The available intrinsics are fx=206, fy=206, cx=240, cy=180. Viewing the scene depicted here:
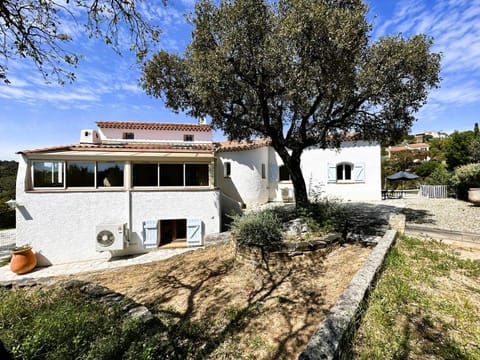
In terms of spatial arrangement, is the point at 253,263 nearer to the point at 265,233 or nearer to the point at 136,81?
the point at 265,233

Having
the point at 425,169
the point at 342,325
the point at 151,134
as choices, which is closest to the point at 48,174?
the point at 151,134

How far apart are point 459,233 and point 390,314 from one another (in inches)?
227

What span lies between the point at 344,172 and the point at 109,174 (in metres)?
15.5

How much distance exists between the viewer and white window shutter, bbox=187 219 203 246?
10398 millimetres

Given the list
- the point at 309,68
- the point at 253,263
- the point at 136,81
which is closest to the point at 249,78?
the point at 309,68

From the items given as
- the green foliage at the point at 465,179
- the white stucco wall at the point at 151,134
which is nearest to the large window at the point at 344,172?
the green foliage at the point at 465,179

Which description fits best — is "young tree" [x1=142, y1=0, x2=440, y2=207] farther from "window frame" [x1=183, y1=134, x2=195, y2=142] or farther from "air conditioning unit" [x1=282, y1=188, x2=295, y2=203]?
"window frame" [x1=183, y1=134, x2=195, y2=142]

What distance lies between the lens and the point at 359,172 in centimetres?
1512

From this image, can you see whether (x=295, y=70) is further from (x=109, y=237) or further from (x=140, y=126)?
(x=140, y=126)

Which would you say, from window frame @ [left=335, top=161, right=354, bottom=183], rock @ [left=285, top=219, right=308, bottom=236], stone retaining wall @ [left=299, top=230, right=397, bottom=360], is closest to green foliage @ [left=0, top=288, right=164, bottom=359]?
stone retaining wall @ [left=299, top=230, right=397, bottom=360]

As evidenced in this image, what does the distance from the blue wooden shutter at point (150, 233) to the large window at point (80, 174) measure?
3.23m

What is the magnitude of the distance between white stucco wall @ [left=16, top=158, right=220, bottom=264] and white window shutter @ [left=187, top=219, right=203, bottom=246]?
32 cm

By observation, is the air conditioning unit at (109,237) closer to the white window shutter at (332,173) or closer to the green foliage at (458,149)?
the white window shutter at (332,173)

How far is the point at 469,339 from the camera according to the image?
2625mm
